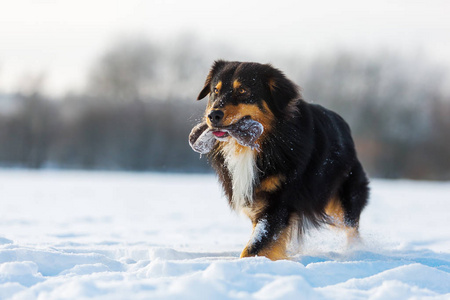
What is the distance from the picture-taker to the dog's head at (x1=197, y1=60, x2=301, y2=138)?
164 inches

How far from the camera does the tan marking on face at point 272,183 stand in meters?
4.26

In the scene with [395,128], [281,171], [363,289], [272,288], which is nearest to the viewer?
[272,288]

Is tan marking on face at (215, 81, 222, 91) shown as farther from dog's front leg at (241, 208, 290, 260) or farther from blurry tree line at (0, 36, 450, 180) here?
blurry tree line at (0, 36, 450, 180)

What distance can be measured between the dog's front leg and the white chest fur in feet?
0.89

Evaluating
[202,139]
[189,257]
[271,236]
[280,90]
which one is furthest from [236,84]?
[189,257]

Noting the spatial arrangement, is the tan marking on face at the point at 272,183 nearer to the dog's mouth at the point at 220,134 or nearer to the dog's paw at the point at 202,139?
the dog's mouth at the point at 220,134

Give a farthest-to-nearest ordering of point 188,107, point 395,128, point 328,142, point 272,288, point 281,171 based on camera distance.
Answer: point 395,128
point 188,107
point 328,142
point 281,171
point 272,288

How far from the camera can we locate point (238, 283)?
105 inches

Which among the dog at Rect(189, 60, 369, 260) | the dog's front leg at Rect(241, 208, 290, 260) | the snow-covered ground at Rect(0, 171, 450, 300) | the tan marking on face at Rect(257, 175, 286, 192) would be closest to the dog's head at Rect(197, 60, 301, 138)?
the dog at Rect(189, 60, 369, 260)

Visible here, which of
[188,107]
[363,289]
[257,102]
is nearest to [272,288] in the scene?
[363,289]

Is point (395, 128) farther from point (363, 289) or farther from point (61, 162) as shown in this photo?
point (363, 289)

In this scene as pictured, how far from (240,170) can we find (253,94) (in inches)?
28.8

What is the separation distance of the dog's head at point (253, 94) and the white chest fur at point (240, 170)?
31 cm

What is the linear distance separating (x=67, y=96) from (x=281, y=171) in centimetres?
2573
